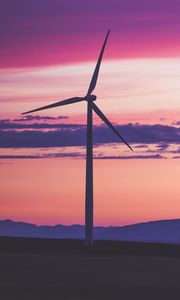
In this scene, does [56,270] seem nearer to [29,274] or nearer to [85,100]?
[29,274]

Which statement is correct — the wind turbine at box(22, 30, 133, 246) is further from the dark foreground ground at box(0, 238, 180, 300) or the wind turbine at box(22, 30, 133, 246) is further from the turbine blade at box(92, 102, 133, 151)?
the dark foreground ground at box(0, 238, 180, 300)

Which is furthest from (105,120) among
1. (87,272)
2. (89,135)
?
(87,272)

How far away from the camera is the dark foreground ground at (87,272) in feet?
222

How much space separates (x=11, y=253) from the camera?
10456cm

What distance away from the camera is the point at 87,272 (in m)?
84.5

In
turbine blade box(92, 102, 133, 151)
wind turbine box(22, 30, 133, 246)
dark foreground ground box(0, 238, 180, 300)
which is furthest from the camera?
wind turbine box(22, 30, 133, 246)

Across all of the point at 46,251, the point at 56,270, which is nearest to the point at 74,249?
the point at 46,251

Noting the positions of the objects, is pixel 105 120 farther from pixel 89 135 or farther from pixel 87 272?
pixel 87 272

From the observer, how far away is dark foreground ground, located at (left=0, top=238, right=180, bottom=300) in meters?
67.8

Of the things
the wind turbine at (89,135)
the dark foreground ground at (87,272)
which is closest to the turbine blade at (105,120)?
the wind turbine at (89,135)

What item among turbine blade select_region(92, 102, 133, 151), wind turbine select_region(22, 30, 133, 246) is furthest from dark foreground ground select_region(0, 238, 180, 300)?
turbine blade select_region(92, 102, 133, 151)

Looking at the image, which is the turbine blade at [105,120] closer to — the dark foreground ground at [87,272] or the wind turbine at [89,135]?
the wind turbine at [89,135]

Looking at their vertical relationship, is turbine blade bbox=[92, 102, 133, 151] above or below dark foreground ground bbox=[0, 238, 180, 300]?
above

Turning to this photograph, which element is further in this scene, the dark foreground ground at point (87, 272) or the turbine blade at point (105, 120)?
the turbine blade at point (105, 120)
